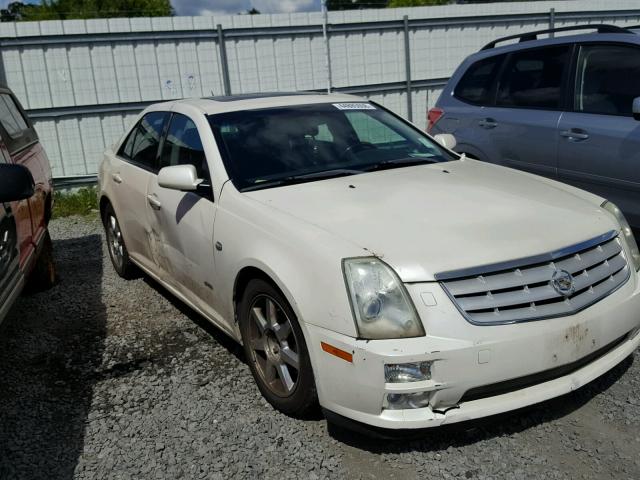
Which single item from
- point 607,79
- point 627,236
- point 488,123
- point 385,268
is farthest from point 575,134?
point 385,268

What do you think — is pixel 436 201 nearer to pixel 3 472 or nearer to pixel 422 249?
pixel 422 249

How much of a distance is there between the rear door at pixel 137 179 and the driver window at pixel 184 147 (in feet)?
0.58

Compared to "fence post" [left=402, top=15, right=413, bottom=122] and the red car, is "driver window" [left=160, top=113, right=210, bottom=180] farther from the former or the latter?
"fence post" [left=402, top=15, right=413, bottom=122]

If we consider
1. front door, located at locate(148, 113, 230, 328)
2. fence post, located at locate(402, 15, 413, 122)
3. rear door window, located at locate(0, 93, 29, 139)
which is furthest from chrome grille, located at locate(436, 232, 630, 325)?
fence post, located at locate(402, 15, 413, 122)

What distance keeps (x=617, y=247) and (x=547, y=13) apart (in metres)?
10.4

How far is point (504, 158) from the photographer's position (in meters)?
5.65

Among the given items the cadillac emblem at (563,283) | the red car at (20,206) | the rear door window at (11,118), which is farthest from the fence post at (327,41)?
the cadillac emblem at (563,283)

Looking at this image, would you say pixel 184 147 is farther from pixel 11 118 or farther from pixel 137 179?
pixel 11 118

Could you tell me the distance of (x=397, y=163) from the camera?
397 cm

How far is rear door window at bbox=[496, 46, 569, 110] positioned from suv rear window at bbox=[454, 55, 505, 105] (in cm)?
13

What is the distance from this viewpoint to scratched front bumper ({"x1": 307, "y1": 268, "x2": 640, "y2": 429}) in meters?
2.48

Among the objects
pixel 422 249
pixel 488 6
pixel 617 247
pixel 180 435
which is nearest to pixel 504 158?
pixel 617 247

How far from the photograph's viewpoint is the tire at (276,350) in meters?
2.88

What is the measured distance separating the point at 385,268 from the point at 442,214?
587mm
